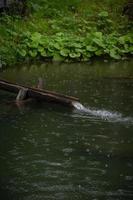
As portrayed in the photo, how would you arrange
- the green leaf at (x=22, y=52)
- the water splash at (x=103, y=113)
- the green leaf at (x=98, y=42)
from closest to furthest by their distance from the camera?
the water splash at (x=103, y=113)
the green leaf at (x=22, y=52)
the green leaf at (x=98, y=42)

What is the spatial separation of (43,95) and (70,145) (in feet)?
13.9

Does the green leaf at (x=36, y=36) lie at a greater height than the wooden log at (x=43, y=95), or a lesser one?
lesser

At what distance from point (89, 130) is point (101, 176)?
139 inches

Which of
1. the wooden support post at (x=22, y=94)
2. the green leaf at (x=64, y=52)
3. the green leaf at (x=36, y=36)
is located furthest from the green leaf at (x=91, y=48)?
the wooden support post at (x=22, y=94)

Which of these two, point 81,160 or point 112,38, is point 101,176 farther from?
point 112,38

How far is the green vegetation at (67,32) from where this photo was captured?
95.9 feet

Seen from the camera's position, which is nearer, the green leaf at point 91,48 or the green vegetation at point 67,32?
the green vegetation at point 67,32

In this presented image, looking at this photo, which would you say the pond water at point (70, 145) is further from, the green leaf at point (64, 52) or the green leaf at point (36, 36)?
the green leaf at point (36, 36)

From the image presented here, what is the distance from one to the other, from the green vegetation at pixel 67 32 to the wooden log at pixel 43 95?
636cm

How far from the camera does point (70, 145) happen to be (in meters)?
15.5

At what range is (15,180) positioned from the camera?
42.8ft

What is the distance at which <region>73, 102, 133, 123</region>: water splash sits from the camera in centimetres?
1781

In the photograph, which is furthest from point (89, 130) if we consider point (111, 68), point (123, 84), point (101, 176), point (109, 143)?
point (111, 68)

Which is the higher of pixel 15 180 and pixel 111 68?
pixel 15 180
